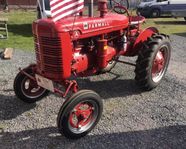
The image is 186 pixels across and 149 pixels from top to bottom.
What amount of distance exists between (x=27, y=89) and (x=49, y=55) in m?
1.09

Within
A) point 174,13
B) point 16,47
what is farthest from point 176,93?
point 174,13

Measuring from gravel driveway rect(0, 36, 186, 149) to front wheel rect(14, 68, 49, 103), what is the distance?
121 millimetres

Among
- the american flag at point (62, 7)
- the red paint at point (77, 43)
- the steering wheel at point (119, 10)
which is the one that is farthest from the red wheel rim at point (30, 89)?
the steering wheel at point (119, 10)

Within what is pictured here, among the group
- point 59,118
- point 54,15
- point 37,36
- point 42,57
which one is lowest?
point 59,118

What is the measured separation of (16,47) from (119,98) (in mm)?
4747

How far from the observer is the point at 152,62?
5168 millimetres

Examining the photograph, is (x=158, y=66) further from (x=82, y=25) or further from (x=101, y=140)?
(x=101, y=140)

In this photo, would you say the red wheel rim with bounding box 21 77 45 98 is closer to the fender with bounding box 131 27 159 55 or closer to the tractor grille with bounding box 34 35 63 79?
the tractor grille with bounding box 34 35 63 79

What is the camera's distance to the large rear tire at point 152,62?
5.11 meters

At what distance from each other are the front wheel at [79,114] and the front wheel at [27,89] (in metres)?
0.99

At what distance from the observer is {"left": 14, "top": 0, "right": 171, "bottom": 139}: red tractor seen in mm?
3891

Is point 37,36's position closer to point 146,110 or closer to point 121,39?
point 121,39

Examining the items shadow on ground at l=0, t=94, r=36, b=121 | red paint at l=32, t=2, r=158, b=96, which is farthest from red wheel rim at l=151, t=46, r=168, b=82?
shadow on ground at l=0, t=94, r=36, b=121

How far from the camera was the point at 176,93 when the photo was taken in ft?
17.8
